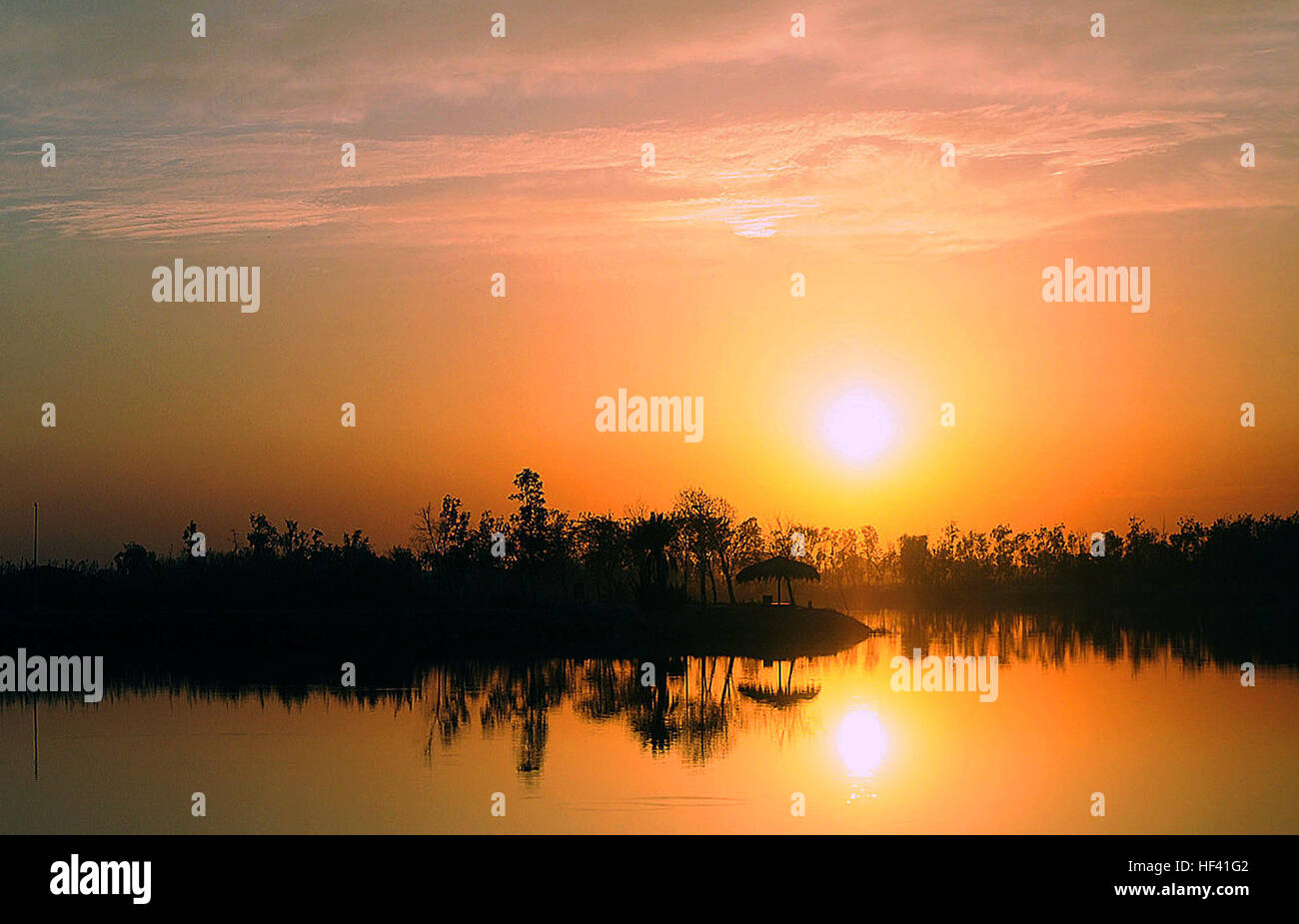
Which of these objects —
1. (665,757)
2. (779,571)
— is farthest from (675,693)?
(779,571)

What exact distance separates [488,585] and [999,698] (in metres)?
61.3

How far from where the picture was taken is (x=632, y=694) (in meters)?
35.2

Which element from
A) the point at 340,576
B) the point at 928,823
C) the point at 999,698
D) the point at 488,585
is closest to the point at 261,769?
the point at 928,823

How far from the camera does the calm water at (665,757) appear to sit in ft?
62.8

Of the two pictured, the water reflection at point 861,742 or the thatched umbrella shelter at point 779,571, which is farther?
the thatched umbrella shelter at point 779,571

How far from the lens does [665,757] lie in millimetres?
24188

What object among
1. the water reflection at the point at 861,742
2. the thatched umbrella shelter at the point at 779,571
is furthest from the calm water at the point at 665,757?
the thatched umbrella shelter at the point at 779,571

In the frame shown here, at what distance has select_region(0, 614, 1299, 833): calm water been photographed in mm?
19141

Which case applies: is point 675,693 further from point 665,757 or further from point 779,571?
point 779,571

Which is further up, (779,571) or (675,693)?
(779,571)

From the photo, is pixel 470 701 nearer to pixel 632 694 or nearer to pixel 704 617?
pixel 632 694

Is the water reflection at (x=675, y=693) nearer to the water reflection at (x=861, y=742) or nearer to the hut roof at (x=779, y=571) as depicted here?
the water reflection at (x=861, y=742)

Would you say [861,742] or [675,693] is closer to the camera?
[861,742]
